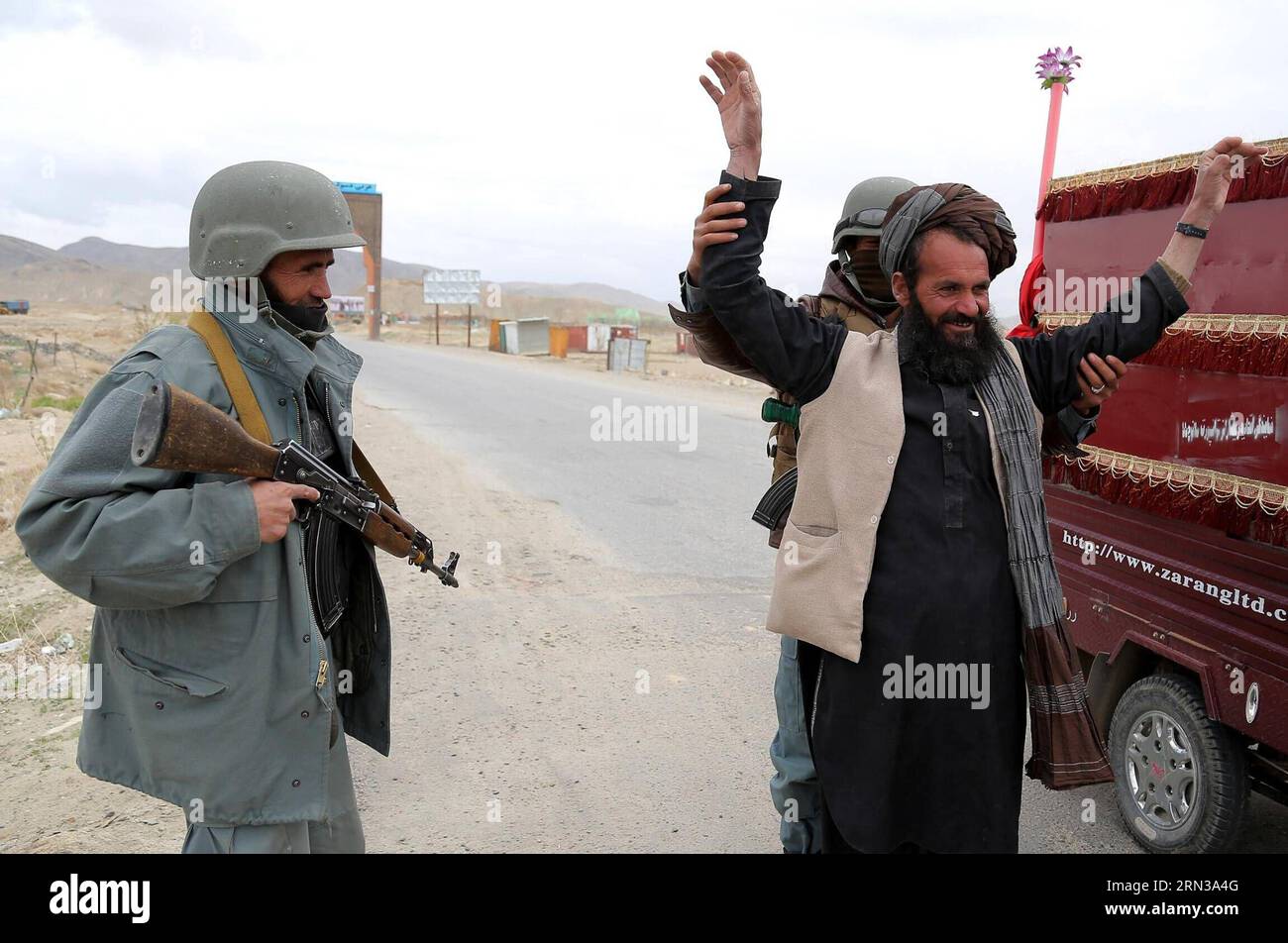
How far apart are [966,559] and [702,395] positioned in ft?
62.6

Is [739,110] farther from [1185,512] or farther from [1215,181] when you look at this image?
[1185,512]

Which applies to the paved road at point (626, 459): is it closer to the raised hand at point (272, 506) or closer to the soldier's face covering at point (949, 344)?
the soldier's face covering at point (949, 344)

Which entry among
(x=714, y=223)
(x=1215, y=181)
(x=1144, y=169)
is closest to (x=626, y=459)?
(x=1144, y=169)

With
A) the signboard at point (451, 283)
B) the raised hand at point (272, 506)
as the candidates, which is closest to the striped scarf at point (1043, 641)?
the raised hand at point (272, 506)

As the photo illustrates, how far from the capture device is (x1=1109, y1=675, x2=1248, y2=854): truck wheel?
321 centimetres

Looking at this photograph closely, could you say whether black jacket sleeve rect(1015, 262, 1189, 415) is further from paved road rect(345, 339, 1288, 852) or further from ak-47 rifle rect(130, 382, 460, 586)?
paved road rect(345, 339, 1288, 852)

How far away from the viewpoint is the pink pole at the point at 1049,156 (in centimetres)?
369

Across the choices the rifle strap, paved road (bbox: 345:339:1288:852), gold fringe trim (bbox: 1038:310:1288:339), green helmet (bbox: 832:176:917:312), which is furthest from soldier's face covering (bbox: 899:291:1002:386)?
paved road (bbox: 345:339:1288:852)

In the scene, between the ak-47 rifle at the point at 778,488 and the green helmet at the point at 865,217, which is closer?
the ak-47 rifle at the point at 778,488

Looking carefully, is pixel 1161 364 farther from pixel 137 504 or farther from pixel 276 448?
pixel 137 504

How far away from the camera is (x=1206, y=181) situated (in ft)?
7.82

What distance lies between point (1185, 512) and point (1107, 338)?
1.26m

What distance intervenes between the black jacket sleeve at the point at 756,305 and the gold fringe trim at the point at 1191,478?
0.88 m

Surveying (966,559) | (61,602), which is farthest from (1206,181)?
(61,602)
